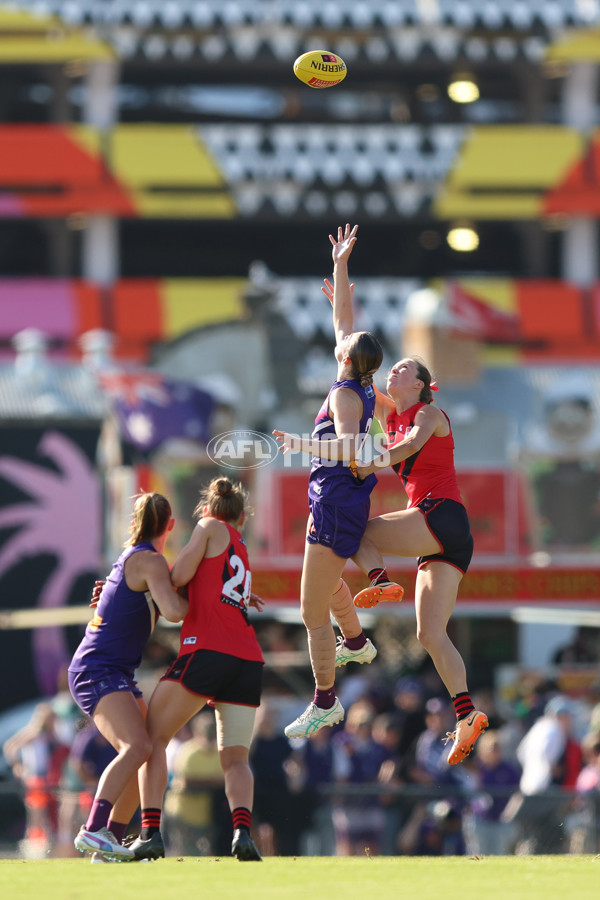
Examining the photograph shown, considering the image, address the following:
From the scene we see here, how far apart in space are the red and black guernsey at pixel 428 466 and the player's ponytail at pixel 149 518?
1.27m

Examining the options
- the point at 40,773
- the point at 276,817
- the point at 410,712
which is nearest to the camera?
the point at 276,817

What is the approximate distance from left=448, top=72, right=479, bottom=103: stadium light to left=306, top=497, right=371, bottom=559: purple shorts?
29499 millimetres

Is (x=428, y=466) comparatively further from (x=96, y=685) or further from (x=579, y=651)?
(x=579, y=651)

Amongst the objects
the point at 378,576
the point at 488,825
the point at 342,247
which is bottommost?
the point at 488,825

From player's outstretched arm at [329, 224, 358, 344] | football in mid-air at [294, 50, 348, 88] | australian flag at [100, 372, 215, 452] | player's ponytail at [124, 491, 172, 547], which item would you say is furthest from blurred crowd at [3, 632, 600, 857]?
australian flag at [100, 372, 215, 452]

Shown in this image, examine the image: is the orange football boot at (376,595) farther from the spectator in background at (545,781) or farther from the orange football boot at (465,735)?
the spectator in background at (545,781)

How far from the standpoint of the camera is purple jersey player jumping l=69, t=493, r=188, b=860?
25.5ft

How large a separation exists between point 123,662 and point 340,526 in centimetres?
132

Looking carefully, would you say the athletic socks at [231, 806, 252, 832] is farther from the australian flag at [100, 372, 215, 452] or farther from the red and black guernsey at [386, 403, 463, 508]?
the australian flag at [100, 372, 215, 452]

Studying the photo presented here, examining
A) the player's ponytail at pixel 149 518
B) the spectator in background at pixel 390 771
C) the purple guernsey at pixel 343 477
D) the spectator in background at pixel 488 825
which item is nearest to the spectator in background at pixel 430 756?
the spectator in background at pixel 390 771

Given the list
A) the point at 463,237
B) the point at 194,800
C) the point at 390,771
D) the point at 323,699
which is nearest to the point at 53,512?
the point at 390,771

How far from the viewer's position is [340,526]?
8031mm

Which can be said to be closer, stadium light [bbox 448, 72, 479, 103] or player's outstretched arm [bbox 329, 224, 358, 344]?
player's outstretched arm [bbox 329, 224, 358, 344]

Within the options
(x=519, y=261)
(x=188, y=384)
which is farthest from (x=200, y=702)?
(x=519, y=261)
